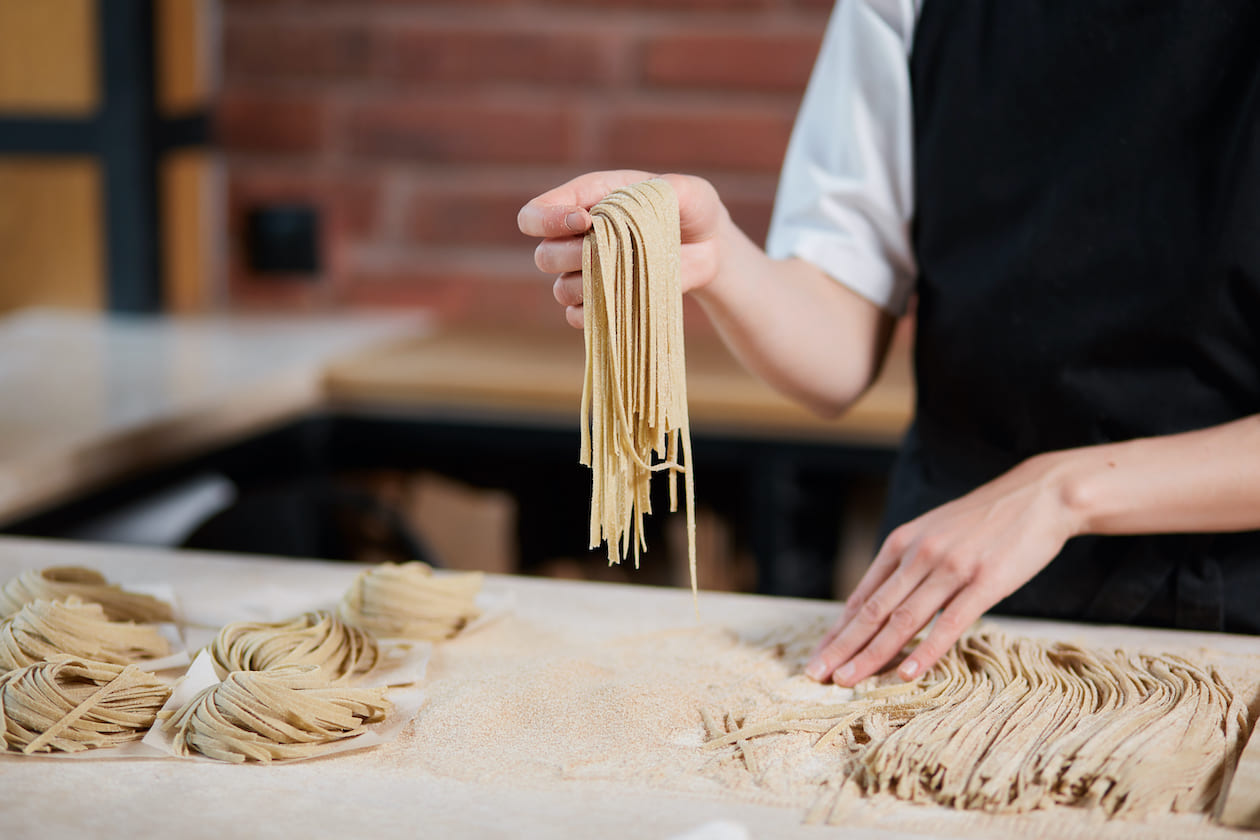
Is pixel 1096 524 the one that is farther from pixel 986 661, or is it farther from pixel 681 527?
pixel 681 527

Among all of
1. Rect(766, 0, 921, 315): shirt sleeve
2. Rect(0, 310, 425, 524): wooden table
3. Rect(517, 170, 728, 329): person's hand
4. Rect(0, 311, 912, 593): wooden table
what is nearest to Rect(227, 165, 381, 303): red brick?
Rect(0, 310, 425, 524): wooden table

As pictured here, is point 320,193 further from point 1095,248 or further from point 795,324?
point 1095,248

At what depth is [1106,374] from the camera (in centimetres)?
127

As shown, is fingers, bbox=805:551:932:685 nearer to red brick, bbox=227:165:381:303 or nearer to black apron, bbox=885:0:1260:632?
black apron, bbox=885:0:1260:632

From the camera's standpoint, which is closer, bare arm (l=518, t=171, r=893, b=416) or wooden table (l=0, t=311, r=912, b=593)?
bare arm (l=518, t=171, r=893, b=416)

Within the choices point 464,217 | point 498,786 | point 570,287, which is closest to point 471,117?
point 464,217

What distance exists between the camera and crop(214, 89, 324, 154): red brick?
8.70 ft

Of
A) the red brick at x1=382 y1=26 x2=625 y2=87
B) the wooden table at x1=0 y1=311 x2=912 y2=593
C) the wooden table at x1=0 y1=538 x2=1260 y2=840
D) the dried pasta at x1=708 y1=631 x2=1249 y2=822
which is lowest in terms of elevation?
the wooden table at x1=0 y1=311 x2=912 y2=593

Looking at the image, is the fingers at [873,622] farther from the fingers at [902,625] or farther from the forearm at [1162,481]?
the forearm at [1162,481]

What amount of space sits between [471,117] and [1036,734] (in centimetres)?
198

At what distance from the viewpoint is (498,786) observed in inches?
32.7

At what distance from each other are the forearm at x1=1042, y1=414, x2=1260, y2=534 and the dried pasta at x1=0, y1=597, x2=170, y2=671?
0.75 m

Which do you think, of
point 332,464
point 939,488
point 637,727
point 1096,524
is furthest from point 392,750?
point 332,464

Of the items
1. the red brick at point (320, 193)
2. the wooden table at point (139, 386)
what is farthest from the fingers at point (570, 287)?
the red brick at point (320, 193)
